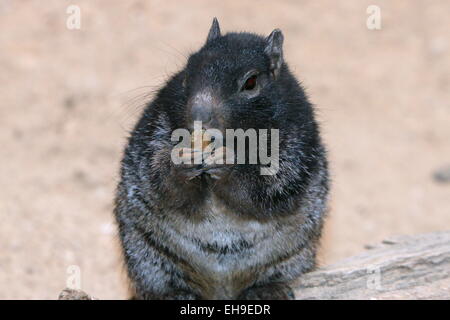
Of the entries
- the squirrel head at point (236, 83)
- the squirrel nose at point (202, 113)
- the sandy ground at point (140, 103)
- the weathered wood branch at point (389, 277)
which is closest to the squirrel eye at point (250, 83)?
the squirrel head at point (236, 83)

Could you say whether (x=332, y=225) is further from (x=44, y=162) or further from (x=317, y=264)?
(x=44, y=162)

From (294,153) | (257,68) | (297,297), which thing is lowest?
(297,297)

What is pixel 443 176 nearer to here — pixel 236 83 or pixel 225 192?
pixel 225 192

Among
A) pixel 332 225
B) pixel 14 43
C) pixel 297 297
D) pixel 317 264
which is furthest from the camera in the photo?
pixel 14 43

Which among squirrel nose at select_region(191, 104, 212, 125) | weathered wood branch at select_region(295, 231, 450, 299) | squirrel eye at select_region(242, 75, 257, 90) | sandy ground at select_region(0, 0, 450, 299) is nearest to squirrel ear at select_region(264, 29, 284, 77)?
squirrel eye at select_region(242, 75, 257, 90)

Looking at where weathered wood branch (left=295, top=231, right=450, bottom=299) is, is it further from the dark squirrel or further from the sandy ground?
the sandy ground
